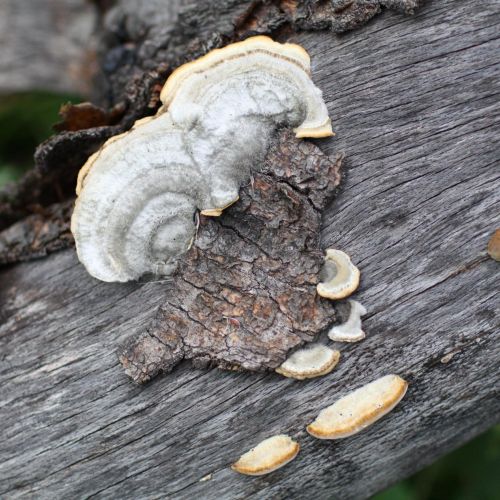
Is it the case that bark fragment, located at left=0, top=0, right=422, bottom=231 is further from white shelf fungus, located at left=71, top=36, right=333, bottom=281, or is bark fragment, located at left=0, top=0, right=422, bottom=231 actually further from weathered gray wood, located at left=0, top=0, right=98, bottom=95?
weathered gray wood, located at left=0, top=0, right=98, bottom=95

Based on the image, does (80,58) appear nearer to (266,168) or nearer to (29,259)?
(29,259)

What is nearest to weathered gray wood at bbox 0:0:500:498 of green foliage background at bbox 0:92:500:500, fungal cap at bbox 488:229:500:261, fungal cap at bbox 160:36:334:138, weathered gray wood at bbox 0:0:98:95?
fungal cap at bbox 488:229:500:261

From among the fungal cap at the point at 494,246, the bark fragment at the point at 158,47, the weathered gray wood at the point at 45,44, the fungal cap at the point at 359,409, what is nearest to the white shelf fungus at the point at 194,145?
the bark fragment at the point at 158,47

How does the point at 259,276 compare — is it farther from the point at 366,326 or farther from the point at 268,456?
the point at 268,456

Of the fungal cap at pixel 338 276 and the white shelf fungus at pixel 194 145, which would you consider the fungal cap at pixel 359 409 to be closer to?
the fungal cap at pixel 338 276

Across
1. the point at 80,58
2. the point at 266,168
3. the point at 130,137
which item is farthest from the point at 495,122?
the point at 80,58

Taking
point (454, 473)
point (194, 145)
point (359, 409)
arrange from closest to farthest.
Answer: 1. point (194, 145)
2. point (359, 409)
3. point (454, 473)

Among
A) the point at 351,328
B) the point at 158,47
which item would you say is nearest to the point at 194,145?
the point at 351,328
